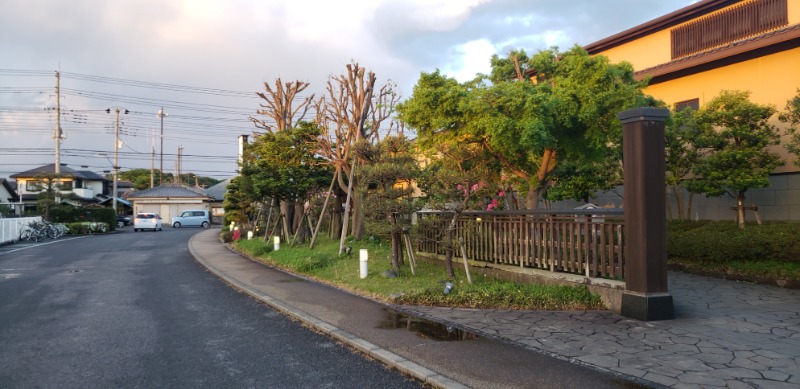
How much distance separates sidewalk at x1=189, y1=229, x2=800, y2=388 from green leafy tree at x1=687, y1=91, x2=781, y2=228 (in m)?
2.77

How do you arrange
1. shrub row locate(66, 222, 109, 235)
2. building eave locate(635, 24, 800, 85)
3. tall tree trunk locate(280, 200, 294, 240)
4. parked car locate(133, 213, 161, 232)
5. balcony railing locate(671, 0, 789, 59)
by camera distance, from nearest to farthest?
building eave locate(635, 24, 800, 85) < balcony railing locate(671, 0, 789, 59) < tall tree trunk locate(280, 200, 294, 240) < shrub row locate(66, 222, 109, 235) < parked car locate(133, 213, 161, 232)

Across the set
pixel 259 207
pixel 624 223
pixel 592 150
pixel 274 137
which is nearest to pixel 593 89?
pixel 592 150

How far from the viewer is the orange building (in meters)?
12.1

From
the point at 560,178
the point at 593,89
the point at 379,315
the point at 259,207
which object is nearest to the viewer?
the point at 379,315

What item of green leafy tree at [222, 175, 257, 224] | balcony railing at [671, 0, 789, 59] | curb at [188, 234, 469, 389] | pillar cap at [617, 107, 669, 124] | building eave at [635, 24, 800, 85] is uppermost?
balcony railing at [671, 0, 789, 59]

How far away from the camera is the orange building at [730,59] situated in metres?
12.1

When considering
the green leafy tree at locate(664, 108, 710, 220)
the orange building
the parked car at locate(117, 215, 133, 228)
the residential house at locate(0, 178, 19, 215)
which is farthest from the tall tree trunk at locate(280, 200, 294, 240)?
the residential house at locate(0, 178, 19, 215)

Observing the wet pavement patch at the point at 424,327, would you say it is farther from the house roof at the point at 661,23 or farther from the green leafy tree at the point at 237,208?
the green leafy tree at the point at 237,208

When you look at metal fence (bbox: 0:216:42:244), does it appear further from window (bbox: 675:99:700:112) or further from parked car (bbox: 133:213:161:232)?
window (bbox: 675:99:700:112)

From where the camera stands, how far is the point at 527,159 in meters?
11.7

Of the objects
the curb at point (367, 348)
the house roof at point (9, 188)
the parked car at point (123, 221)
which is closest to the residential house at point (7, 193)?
the house roof at point (9, 188)

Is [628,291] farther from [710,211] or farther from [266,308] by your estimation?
[710,211]

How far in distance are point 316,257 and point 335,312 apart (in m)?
5.54

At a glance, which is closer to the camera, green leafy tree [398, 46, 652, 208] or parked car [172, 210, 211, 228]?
green leafy tree [398, 46, 652, 208]
